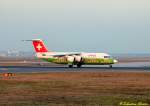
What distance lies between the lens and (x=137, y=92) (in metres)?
39.5

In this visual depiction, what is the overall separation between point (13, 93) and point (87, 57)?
68.9m

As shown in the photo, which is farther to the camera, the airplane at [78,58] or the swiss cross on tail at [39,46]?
the swiss cross on tail at [39,46]

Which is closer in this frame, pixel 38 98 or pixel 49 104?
pixel 49 104

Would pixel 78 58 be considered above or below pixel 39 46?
below

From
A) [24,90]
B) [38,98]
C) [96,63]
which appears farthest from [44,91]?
[96,63]

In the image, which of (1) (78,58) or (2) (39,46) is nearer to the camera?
(1) (78,58)

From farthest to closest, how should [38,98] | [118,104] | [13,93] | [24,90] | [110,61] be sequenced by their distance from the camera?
[110,61], [24,90], [13,93], [38,98], [118,104]

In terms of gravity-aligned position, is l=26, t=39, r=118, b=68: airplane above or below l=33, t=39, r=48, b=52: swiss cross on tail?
below

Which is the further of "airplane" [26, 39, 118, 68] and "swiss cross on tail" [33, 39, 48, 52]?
"swiss cross on tail" [33, 39, 48, 52]

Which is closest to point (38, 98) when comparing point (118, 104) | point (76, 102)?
point (76, 102)

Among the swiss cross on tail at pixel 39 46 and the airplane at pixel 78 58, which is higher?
the swiss cross on tail at pixel 39 46

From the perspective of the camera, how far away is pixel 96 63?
106562mm

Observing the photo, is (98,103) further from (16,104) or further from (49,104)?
(16,104)

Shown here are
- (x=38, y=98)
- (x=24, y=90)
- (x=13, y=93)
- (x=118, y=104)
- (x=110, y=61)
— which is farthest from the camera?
(x=110, y=61)
